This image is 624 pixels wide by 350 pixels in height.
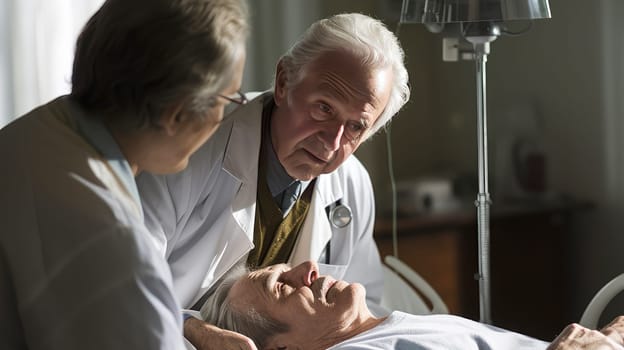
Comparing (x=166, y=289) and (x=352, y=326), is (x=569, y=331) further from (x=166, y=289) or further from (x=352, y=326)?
(x=166, y=289)

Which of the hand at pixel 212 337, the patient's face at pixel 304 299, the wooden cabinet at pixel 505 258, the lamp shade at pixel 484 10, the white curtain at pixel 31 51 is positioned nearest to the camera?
the hand at pixel 212 337

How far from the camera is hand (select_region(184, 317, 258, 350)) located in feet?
5.68

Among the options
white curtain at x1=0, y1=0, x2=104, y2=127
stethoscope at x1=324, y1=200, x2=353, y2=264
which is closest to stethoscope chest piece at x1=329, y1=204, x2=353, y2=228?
stethoscope at x1=324, y1=200, x2=353, y2=264

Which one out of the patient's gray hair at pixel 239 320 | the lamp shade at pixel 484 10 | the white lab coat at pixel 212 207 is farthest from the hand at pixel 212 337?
the lamp shade at pixel 484 10

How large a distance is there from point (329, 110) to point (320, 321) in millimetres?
455

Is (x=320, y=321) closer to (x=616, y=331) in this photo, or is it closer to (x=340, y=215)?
(x=340, y=215)

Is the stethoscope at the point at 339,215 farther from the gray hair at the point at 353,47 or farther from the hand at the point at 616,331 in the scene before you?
the hand at the point at 616,331

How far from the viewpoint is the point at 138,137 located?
1.19 m

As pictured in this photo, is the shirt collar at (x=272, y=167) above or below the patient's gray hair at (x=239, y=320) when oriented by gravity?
above

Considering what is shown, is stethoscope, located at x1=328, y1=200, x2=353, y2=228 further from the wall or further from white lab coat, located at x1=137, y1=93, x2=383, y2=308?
the wall

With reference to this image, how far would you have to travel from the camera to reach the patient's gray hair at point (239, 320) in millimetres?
1870

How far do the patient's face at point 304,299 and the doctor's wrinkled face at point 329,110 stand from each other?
0.79 feet

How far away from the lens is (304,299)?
1848mm

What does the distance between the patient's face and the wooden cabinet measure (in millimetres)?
1390
